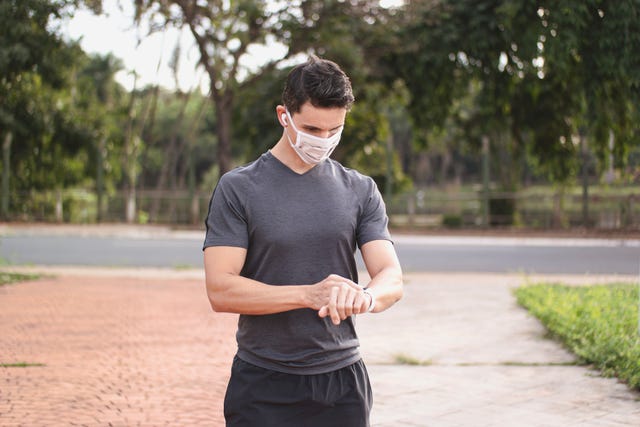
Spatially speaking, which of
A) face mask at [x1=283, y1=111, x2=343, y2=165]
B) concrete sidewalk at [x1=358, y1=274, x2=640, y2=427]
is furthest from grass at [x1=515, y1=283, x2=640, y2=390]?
face mask at [x1=283, y1=111, x2=343, y2=165]

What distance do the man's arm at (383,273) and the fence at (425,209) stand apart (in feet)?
70.4

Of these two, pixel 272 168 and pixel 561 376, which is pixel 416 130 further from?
pixel 272 168

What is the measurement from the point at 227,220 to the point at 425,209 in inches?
1094

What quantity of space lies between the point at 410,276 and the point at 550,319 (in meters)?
6.04

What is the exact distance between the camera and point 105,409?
5.52 metres

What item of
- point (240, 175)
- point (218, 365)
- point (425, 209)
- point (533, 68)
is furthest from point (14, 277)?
point (425, 209)

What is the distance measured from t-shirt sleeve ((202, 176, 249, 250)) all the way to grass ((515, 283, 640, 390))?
13.6 feet

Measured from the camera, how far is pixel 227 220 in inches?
96.7

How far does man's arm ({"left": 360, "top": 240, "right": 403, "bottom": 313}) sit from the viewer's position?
241 centimetres

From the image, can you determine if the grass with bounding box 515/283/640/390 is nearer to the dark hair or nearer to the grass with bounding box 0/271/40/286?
the dark hair

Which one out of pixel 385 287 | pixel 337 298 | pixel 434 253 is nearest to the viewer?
pixel 337 298

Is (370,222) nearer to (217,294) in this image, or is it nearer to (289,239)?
(289,239)

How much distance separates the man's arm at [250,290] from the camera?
7.25 ft

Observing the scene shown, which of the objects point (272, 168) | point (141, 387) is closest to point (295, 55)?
point (141, 387)
